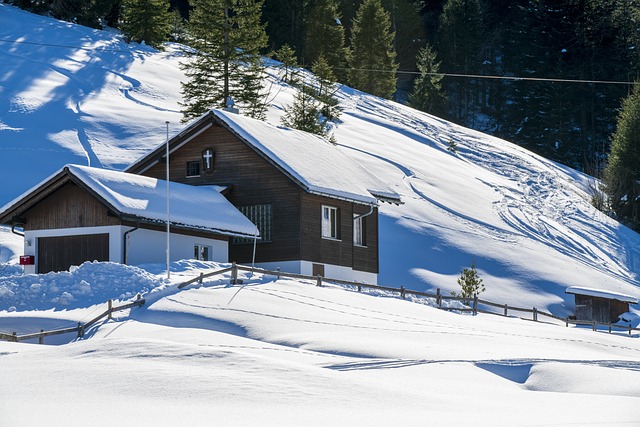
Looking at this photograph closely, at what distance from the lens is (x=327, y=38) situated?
75938 mm

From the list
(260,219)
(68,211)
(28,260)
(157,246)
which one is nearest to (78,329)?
(157,246)

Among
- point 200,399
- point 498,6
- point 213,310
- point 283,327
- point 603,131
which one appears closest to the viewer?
point 200,399

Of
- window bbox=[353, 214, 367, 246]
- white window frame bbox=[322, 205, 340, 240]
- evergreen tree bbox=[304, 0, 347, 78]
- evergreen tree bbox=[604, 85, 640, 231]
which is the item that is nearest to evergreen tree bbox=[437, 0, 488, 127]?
evergreen tree bbox=[304, 0, 347, 78]

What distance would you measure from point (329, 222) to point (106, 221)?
869cm

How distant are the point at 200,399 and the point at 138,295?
483 inches

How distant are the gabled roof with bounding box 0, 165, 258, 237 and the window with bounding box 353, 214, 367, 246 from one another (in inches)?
201

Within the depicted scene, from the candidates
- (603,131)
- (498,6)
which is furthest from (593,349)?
(498,6)

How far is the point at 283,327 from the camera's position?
21.4 meters

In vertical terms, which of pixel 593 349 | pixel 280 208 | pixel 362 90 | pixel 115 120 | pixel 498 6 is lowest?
pixel 593 349

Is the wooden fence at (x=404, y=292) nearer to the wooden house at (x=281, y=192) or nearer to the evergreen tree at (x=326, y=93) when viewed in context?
the wooden house at (x=281, y=192)

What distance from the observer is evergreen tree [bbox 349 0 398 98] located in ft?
247

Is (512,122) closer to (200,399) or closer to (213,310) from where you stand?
(213,310)

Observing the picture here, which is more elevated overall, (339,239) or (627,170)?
(627,170)

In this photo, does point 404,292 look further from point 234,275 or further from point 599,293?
point 599,293
